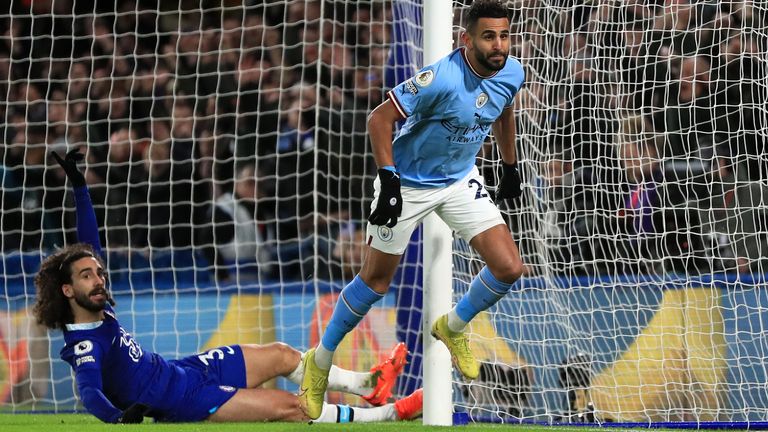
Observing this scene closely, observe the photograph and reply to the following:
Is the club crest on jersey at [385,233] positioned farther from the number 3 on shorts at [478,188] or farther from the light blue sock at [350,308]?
the number 3 on shorts at [478,188]

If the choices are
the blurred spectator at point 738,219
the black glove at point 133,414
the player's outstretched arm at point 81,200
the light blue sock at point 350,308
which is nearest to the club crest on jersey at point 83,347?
the black glove at point 133,414

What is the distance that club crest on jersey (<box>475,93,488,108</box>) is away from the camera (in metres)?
4.93

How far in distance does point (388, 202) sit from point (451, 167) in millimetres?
569

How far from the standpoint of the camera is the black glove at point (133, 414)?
18.0ft

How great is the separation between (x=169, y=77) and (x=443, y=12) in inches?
163

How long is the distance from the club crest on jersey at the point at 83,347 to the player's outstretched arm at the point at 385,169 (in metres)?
1.73

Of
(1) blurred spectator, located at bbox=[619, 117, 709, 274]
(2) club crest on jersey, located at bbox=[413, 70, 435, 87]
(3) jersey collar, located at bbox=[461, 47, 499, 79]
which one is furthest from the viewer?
(1) blurred spectator, located at bbox=[619, 117, 709, 274]

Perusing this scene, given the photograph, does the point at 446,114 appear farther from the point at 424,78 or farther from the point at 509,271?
the point at 509,271

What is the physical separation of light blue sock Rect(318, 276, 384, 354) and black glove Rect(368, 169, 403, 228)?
52 cm

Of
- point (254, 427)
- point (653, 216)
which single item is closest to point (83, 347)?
point (254, 427)

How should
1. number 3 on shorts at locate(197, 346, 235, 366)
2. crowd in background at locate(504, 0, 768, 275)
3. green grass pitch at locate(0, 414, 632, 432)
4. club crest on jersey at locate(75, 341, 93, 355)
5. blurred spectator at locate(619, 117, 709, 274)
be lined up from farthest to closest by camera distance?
blurred spectator at locate(619, 117, 709, 274) → crowd in background at locate(504, 0, 768, 275) → number 3 on shorts at locate(197, 346, 235, 366) → club crest on jersey at locate(75, 341, 93, 355) → green grass pitch at locate(0, 414, 632, 432)

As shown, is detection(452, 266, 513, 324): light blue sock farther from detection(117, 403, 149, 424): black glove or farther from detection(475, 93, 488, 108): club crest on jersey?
detection(117, 403, 149, 424): black glove

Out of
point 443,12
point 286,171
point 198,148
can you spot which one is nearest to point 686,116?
point 443,12

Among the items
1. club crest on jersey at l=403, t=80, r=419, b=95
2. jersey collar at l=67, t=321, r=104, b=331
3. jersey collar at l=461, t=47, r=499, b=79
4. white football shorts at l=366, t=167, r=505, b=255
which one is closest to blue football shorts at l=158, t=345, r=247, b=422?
jersey collar at l=67, t=321, r=104, b=331
